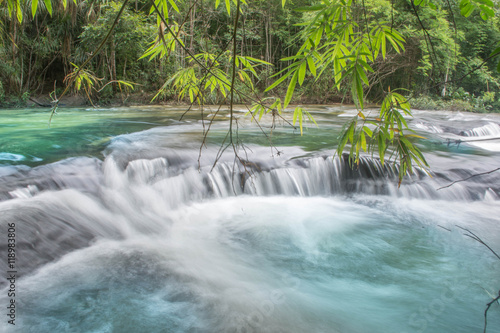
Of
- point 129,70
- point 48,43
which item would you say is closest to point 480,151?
point 129,70

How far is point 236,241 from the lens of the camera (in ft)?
12.0

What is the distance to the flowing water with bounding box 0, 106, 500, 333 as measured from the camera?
8.03ft

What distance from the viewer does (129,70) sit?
1634 centimetres

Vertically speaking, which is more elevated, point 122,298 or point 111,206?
point 111,206

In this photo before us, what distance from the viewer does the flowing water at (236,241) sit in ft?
8.03

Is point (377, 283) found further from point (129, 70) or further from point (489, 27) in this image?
point (489, 27)

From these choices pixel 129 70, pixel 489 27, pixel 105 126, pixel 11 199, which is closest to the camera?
pixel 11 199

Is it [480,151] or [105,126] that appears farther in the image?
[105,126]

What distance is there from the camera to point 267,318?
2.37m

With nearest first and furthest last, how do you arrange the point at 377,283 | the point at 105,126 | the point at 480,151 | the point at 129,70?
the point at 377,283
the point at 480,151
the point at 105,126
the point at 129,70

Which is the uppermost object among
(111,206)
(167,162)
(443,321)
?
(167,162)

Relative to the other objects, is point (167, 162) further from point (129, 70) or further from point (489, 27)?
point (489, 27)

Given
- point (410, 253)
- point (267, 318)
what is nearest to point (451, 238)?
point (410, 253)

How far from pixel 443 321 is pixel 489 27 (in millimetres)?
20247
